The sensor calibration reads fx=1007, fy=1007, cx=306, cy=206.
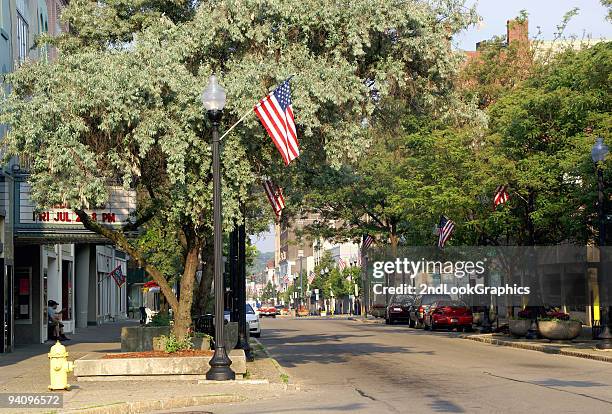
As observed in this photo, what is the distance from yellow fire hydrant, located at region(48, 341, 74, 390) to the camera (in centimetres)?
1762

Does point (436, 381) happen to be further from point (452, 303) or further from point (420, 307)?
Result: point (420, 307)

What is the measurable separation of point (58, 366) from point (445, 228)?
26.7 m

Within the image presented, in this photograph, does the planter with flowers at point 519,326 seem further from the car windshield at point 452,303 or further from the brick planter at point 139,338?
the brick planter at point 139,338

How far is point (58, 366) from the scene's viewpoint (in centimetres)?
1775

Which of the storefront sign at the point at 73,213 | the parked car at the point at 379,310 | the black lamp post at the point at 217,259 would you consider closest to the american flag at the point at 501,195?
the storefront sign at the point at 73,213

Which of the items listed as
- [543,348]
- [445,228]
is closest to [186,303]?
[543,348]

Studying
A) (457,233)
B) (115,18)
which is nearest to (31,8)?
(115,18)

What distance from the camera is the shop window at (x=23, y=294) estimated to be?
125 feet

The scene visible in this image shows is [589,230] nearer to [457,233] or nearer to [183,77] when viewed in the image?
[457,233]

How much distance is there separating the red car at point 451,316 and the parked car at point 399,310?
36.2ft

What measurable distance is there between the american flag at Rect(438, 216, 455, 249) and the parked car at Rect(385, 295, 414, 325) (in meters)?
17.3

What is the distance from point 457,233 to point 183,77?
2639 cm

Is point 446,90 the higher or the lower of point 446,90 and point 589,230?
the higher

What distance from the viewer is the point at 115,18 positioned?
28359mm
